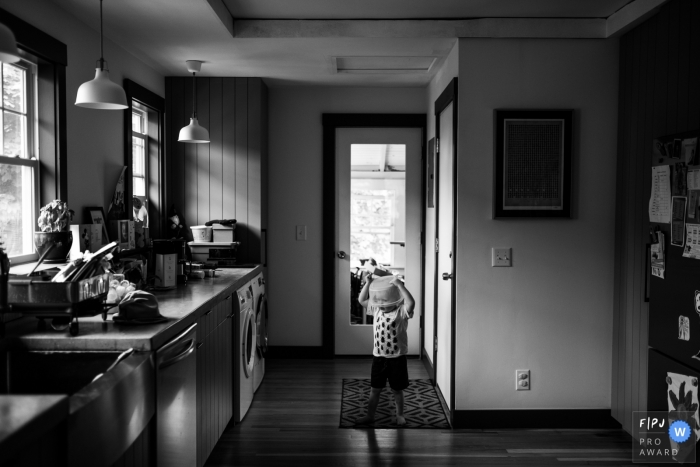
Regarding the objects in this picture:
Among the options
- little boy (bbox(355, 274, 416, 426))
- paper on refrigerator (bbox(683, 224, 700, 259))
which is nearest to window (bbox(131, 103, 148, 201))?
little boy (bbox(355, 274, 416, 426))

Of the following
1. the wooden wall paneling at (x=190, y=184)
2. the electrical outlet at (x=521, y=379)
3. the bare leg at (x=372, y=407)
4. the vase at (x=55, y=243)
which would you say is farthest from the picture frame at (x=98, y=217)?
the electrical outlet at (x=521, y=379)

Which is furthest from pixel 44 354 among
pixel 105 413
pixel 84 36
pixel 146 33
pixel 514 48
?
pixel 514 48

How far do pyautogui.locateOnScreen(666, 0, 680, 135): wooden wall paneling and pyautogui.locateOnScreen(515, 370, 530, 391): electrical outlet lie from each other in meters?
1.64

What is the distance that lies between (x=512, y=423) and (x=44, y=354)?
107 inches

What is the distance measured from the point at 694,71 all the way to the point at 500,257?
4.70ft

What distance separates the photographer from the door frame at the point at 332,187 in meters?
5.16

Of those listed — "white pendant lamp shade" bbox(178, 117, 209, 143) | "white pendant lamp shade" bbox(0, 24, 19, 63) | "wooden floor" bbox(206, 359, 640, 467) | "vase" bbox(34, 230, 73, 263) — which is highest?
"white pendant lamp shade" bbox(178, 117, 209, 143)

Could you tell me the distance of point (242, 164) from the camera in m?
4.77

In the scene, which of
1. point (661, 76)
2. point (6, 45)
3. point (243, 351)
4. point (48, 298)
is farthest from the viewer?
point (243, 351)

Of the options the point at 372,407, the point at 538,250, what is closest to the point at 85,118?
the point at 372,407

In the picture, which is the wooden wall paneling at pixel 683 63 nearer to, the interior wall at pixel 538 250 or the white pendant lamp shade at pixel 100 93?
the interior wall at pixel 538 250

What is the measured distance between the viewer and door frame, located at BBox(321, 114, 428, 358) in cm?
516

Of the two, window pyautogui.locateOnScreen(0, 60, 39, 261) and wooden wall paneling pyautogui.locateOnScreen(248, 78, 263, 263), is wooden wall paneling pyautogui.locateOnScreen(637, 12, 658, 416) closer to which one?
wooden wall paneling pyautogui.locateOnScreen(248, 78, 263, 263)

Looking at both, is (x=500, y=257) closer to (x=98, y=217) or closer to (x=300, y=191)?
(x=300, y=191)
